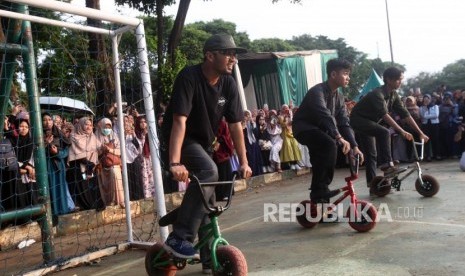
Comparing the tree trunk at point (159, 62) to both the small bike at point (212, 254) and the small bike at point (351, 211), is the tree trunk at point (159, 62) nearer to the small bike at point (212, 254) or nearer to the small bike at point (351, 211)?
the small bike at point (351, 211)

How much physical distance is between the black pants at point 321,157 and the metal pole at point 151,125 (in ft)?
5.89

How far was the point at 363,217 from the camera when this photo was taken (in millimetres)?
5633

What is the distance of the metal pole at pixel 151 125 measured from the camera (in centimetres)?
551

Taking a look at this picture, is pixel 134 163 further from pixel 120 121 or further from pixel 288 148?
pixel 288 148

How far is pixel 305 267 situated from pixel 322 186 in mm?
1651

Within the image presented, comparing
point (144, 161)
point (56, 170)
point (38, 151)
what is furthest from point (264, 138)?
point (38, 151)

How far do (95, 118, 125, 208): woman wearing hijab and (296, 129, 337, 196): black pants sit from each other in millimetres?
3560

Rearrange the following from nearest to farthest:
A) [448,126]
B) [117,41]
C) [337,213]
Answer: [117,41]
[337,213]
[448,126]

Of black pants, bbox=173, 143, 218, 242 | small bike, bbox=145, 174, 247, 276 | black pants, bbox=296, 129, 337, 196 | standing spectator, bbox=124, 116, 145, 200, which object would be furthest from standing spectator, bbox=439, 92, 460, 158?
black pants, bbox=173, 143, 218, 242

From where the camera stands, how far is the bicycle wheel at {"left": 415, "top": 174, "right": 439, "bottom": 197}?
25.0ft

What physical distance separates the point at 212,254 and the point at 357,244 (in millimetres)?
1950

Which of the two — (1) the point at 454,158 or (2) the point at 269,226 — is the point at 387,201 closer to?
(2) the point at 269,226

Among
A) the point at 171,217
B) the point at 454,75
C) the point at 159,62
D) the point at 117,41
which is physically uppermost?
the point at 454,75

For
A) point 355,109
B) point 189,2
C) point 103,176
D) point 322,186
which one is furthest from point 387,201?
point 189,2
